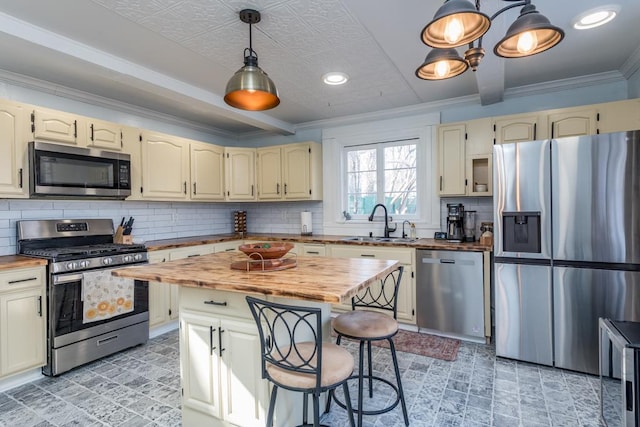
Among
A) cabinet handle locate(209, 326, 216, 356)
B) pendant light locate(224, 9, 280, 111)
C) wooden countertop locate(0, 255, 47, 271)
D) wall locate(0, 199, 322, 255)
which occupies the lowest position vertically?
cabinet handle locate(209, 326, 216, 356)

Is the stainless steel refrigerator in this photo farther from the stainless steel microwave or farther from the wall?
the stainless steel microwave

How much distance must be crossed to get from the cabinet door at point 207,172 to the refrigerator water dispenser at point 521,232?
329 centimetres

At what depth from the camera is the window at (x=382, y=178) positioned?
405 cm

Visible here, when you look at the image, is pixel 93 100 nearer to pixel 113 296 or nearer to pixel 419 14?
pixel 113 296

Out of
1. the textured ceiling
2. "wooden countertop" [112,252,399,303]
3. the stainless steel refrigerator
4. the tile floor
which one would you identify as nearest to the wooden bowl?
"wooden countertop" [112,252,399,303]

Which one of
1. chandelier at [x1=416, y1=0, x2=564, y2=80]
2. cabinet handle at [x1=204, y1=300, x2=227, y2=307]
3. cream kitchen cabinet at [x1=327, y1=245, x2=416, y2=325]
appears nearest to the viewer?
chandelier at [x1=416, y1=0, x2=564, y2=80]

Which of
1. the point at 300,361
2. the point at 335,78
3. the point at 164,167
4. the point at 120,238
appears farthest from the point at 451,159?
the point at 120,238

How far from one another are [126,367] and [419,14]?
3380 millimetres

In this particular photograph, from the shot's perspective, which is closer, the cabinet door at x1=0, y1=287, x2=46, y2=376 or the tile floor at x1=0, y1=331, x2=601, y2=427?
the tile floor at x1=0, y1=331, x2=601, y2=427

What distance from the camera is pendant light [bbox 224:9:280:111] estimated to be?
1756 millimetres

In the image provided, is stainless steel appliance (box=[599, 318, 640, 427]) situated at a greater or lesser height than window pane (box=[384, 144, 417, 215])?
lesser

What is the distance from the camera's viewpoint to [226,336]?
1718 millimetres

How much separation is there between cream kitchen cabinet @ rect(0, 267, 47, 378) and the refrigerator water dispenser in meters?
3.64

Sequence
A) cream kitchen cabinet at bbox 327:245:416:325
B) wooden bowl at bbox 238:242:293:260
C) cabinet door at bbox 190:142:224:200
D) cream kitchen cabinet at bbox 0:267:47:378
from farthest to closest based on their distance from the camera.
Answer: cabinet door at bbox 190:142:224:200 → cream kitchen cabinet at bbox 327:245:416:325 → cream kitchen cabinet at bbox 0:267:47:378 → wooden bowl at bbox 238:242:293:260
